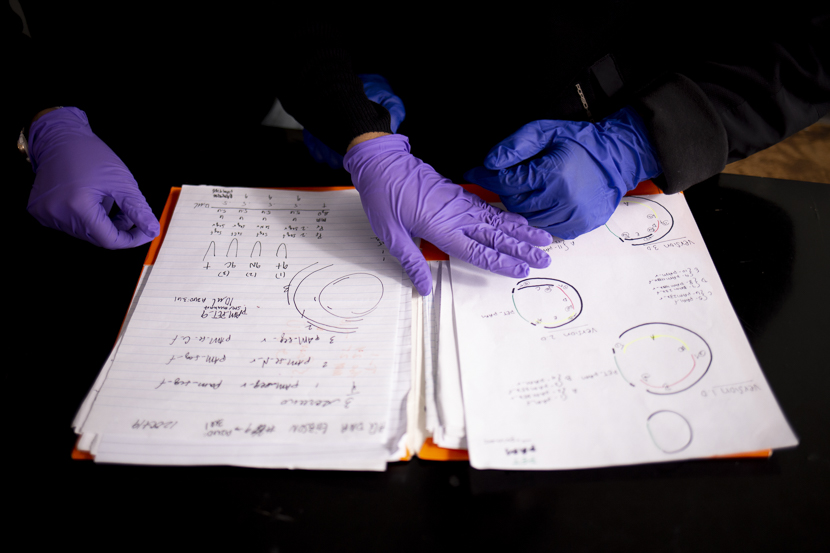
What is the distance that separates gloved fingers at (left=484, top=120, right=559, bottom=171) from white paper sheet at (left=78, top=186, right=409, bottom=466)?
293mm

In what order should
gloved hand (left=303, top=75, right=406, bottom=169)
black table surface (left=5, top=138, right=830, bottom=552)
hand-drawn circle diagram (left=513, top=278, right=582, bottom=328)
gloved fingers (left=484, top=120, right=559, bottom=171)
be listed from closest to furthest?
black table surface (left=5, top=138, right=830, bottom=552) → hand-drawn circle diagram (left=513, top=278, right=582, bottom=328) → gloved fingers (left=484, top=120, right=559, bottom=171) → gloved hand (left=303, top=75, right=406, bottom=169)

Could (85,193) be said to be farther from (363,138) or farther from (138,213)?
(363,138)

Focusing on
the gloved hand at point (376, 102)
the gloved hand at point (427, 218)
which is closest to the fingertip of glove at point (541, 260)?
the gloved hand at point (427, 218)

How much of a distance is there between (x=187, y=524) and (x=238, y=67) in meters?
1.26

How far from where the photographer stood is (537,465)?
0.57 m

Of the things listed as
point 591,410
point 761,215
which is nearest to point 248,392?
point 591,410

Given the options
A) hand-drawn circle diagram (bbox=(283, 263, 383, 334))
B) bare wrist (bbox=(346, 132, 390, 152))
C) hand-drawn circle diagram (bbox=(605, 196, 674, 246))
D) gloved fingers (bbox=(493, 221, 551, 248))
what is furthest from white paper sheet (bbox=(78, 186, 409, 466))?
hand-drawn circle diagram (bbox=(605, 196, 674, 246))

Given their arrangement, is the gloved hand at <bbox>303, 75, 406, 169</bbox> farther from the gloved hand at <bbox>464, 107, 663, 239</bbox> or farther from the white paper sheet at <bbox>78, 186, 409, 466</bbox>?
the gloved hand at <bbox>464, 107, 663, 239</bbox>

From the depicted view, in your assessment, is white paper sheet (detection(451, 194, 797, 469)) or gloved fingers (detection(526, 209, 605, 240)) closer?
white paper sheet (detection(451, 194, 797, 469))

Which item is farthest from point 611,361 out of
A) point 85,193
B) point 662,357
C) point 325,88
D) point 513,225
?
point 85,193

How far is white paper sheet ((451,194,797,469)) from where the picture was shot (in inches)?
22.6

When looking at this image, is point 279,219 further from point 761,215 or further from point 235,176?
point 761,215

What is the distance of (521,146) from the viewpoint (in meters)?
0.82

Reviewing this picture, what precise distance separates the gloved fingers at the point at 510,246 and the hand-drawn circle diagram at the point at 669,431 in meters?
0.30
